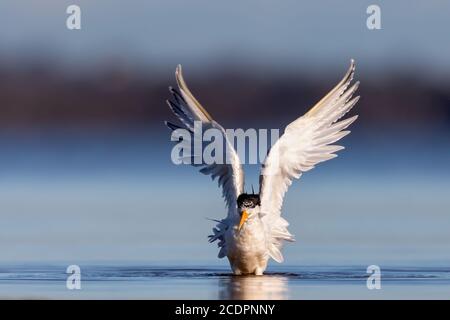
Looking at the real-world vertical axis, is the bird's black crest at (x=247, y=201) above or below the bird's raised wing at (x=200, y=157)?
below

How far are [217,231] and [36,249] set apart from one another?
2.49 metres

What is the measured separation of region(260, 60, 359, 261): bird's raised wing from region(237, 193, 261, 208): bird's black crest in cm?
53

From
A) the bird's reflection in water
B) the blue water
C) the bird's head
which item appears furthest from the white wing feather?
the bird's reflection in water

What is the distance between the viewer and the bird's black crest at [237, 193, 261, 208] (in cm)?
2311

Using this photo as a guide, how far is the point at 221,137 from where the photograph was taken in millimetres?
23844

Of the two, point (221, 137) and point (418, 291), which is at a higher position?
point (221, 137)

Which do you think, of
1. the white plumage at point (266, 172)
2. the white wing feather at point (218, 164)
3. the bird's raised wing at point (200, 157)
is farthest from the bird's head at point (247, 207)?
the bird's raised wing at point (200, 157)

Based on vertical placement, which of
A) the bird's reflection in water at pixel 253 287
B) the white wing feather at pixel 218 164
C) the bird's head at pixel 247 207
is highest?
the white wing feather at pixel 218 164

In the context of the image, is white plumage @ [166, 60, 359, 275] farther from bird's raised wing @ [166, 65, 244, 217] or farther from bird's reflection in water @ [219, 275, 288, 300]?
bird's reflection in water @ [219, 275, 288, 300]

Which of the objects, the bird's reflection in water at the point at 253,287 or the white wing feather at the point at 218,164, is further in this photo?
the white wing feather at the point at 218,164

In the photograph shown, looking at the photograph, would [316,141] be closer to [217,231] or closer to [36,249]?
[217,231]

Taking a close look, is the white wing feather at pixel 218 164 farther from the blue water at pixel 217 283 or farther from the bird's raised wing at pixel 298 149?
Result: the blue water at pixel 217 283

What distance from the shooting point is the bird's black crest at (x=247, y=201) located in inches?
910
